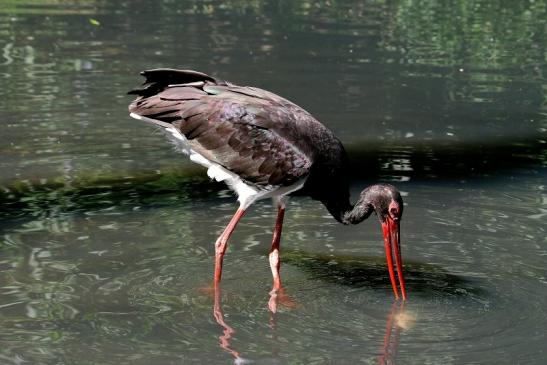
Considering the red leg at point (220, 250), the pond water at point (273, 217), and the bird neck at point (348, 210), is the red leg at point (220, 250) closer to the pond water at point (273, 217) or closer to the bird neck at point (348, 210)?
the pond water at point (273, 217)

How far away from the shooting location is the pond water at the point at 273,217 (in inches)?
226

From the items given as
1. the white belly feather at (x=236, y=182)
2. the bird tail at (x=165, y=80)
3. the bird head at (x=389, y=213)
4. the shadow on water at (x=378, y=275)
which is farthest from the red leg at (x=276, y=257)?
the bird tail at (x=165, y=80)

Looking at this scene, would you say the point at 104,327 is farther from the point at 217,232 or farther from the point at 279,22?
the point at 279,22

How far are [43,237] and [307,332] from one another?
2302mm

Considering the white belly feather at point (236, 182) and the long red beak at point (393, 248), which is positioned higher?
the white belly feather at point (236, 182)

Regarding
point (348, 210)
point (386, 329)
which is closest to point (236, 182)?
point (348, 210)

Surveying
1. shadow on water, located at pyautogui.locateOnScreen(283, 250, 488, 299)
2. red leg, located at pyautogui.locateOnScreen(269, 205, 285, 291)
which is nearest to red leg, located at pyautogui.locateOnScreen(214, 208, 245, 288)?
red leg, located at pyautogui.locateOnScreen(269, 205, 285, 291)

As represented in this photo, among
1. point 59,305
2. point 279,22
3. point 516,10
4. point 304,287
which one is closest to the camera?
point 59,305

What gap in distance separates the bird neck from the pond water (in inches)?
13.7

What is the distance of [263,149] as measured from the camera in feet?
21.6

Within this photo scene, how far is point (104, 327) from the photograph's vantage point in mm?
5793

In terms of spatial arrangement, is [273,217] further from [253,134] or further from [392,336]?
[392,336]

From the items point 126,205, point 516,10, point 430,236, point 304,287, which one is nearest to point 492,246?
point 430,236

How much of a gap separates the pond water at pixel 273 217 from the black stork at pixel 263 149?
41 centimetres
